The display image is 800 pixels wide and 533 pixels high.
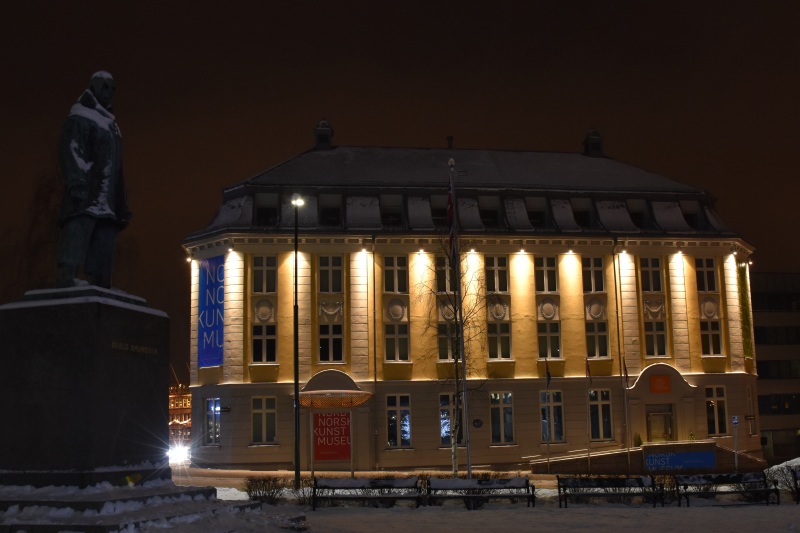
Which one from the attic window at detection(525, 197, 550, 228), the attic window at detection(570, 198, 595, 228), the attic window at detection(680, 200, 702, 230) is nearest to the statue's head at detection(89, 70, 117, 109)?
the attic window at detection(525, 197, 550, 228)

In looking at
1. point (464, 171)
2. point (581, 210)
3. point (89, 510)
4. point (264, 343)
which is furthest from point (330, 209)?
point (89, 510)

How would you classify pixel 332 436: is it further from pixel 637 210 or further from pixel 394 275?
pixel 637 210

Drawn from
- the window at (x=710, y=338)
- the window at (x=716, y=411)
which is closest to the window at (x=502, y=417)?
the window at (x=716, y=411)

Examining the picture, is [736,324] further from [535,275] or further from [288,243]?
[288,243]

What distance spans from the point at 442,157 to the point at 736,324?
17212mm

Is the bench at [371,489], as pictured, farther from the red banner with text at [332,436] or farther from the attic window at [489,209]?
the attic window at [489,209]

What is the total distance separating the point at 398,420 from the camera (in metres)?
44.0

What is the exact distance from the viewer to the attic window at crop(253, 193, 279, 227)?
45250 millimetres

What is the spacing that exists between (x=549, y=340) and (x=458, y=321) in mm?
6390

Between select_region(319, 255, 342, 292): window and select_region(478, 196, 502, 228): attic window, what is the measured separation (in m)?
7.66

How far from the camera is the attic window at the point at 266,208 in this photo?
45.2 meters

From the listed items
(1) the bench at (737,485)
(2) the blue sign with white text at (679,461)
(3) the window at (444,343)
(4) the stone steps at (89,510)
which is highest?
(3) the window at (444,343)

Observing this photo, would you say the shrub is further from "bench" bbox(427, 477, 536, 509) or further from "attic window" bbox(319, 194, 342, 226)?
"attic window" bbox(319, 194, 342, 226)

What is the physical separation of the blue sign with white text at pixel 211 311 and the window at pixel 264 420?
2618 millimetres
